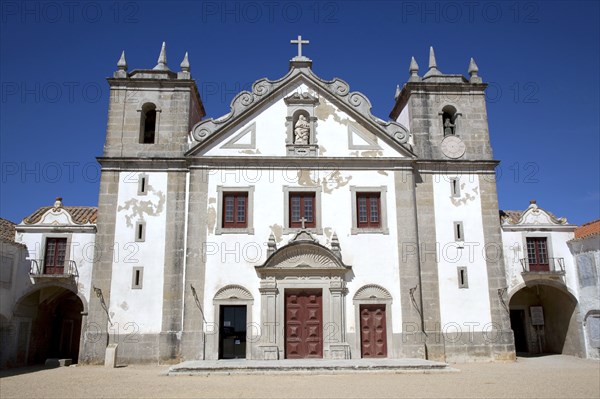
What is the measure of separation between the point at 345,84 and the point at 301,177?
455 cm

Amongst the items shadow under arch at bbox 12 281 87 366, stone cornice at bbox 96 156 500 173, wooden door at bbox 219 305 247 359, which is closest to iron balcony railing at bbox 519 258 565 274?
stone cornice at bbox 96 156 500 173

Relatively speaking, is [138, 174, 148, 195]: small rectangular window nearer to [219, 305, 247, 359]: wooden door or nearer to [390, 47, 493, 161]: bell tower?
[219, 305, 247, 359]: wooden door

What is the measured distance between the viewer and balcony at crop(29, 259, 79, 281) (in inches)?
808

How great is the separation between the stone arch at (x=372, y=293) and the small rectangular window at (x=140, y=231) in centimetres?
860

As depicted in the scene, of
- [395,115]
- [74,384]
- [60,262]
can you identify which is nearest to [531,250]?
[395,115]

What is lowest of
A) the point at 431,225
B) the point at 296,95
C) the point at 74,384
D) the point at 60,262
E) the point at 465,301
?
the point at 74,384

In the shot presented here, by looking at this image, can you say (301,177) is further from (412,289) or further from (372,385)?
(372,385)

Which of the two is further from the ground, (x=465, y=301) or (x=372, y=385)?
(x=465, y=301)

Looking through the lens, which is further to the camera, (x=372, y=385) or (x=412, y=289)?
(x=412, y=289)

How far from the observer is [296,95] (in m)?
22.0

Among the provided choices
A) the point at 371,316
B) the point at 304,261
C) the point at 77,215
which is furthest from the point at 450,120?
the point at 77,215

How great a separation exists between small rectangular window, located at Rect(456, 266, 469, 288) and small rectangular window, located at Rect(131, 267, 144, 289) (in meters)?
12.4

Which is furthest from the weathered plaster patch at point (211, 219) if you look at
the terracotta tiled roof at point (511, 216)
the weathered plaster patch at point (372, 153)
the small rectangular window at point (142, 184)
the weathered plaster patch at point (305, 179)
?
the terracotta tiled roof at point (511, 216)

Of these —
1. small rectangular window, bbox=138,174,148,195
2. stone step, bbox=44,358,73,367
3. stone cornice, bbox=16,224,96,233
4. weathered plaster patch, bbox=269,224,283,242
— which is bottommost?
stone step, bbox=44,358,73,367
